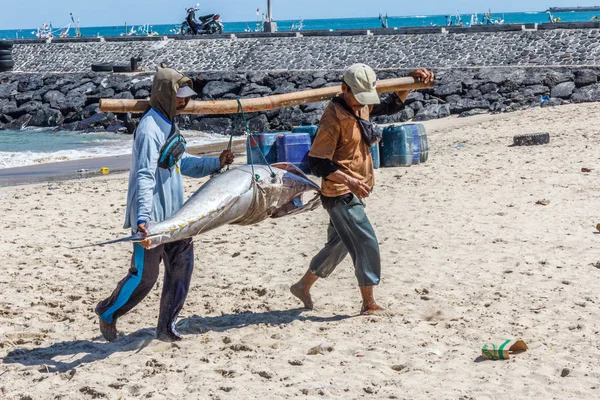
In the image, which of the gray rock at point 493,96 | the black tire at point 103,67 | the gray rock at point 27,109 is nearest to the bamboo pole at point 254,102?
the gray rock at point 493,96

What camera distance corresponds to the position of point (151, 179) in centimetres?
484

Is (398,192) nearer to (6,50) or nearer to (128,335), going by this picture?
(128,335)

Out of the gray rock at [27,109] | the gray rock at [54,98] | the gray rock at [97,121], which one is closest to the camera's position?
the gray rock at [97,121]

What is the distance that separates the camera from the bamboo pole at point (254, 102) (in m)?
5.25

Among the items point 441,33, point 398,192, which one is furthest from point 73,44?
point 398,192

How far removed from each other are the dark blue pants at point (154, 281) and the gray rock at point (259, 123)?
20134 mm

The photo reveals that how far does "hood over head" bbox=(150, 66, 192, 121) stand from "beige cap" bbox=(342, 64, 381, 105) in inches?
37.0

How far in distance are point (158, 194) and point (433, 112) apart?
19336 millimetres

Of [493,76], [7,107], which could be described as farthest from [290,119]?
[7,107]

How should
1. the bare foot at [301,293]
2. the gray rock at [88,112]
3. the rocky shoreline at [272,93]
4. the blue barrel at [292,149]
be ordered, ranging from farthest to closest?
1. the gray rock at [88,112]
2. the rocky shoreline at [272,93]
3. the blue barrel at [292,149]
4. the bare foot at [301,293]

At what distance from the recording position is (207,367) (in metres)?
5.02

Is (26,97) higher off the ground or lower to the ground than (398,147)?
lower

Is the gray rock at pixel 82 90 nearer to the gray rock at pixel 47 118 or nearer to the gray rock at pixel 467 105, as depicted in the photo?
the gray rock at pixel 47 118

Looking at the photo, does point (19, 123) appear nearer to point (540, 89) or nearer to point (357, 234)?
point (540, 89)
